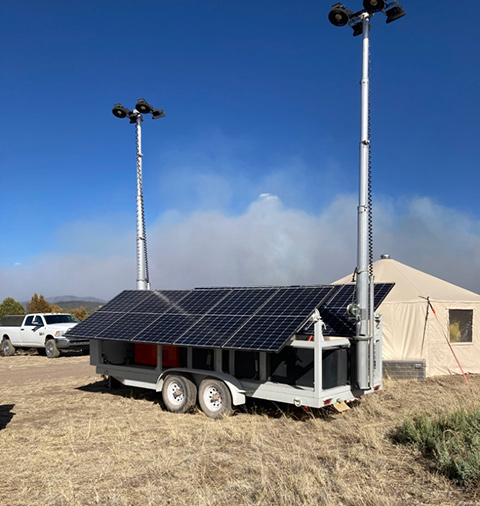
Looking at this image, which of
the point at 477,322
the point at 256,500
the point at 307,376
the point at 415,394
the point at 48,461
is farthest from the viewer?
the point at 477,322

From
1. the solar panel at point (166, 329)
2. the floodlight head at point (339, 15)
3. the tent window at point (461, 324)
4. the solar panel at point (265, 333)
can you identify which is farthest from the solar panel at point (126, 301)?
the tent window at point (461, 324)

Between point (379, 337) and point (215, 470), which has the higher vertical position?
point (379, 337)

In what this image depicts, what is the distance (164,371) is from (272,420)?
2429 millimetres

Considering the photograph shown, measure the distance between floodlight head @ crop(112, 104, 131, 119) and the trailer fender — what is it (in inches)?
345

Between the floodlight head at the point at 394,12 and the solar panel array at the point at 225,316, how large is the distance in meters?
5.09

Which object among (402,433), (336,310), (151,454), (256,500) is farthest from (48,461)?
(336,310)

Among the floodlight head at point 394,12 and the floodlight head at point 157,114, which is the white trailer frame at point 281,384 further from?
the floodlight head at point 157,114

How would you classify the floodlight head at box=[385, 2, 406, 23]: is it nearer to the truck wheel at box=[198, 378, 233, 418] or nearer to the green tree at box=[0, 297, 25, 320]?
the truck wheel at box=[198, 378, 233, 418]

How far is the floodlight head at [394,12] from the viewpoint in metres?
8.95

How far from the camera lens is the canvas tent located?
48.7 ft

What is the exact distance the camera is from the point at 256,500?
17.7ft

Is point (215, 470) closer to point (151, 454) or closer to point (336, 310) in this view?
point (151, 454)

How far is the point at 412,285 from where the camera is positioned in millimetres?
15727

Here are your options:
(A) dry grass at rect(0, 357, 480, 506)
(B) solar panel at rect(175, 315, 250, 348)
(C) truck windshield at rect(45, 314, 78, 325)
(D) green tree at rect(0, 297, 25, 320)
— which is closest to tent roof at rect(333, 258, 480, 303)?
(A) dry grass at rect(0, 357, 480, 506)
